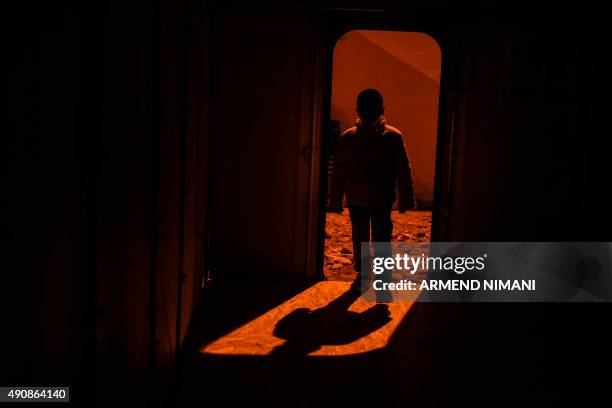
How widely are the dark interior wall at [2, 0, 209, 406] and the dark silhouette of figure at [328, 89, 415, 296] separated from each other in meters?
2.67

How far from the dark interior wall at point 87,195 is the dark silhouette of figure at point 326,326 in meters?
1.63

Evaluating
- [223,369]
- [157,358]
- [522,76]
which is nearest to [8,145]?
[157,358]

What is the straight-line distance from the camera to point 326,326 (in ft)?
16.0

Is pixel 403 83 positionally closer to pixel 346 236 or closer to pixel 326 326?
pixel 346 236

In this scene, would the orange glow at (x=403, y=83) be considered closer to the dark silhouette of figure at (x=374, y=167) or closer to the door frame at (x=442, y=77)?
the door frame at (x=442, y=77)

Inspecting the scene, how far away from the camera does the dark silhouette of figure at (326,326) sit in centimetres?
447

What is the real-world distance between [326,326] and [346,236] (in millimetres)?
3940

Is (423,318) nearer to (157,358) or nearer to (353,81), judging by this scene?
(157,358)

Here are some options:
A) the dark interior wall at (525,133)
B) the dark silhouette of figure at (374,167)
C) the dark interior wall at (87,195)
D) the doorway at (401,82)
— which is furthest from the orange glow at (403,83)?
the dark interior wall at (87,195)

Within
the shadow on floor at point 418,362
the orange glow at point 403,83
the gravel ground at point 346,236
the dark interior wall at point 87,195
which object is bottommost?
the shadow on floor at point 418,362

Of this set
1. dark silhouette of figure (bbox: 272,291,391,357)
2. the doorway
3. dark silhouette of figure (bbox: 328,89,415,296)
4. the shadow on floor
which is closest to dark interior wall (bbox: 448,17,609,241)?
dark silhouette of figure (bbox: 328,89,415,296)

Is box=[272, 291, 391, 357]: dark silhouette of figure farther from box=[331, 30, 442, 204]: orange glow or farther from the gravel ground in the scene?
box=[331, 30, 442, 204]: orange glow

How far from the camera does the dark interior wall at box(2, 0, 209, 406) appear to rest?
1.38 meters

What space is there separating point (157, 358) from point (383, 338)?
221 centimetres
